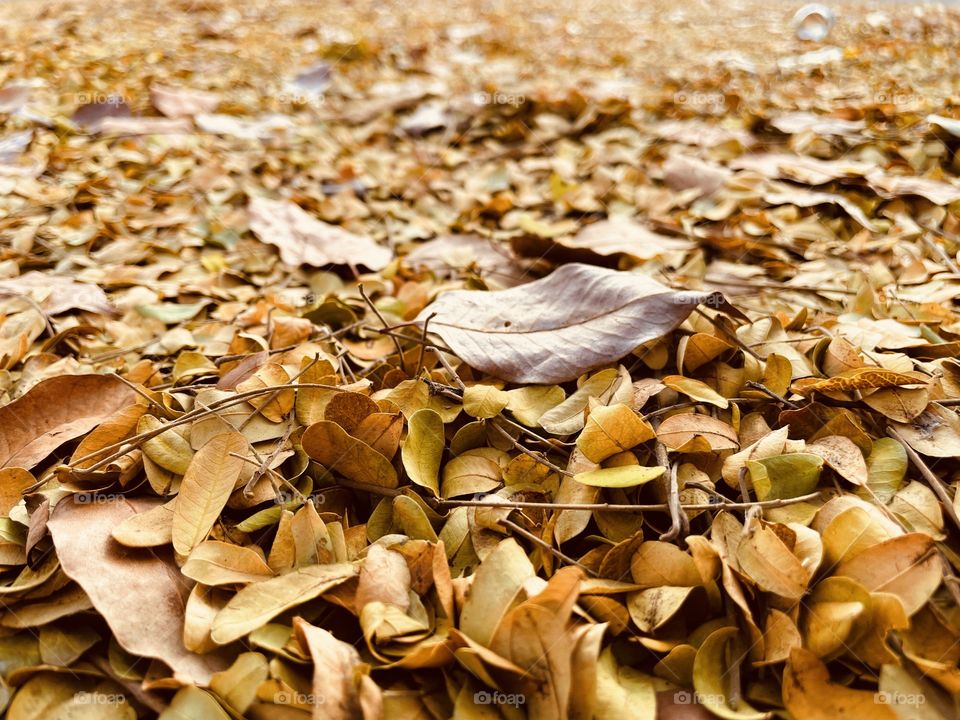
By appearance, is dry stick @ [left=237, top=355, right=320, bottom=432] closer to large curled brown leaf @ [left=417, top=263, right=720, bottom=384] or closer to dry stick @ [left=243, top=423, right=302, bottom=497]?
dry stick @ [left=243, top=423, right=302, bottom=497]

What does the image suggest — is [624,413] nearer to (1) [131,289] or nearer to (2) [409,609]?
(2) [409,609]

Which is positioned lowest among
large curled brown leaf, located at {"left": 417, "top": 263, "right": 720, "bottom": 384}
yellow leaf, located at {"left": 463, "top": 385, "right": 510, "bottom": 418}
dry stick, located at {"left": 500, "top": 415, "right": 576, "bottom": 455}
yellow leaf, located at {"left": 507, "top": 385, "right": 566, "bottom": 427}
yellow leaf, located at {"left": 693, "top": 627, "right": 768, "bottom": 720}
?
yellow leaf, located at {"left": 693, "top": 627, "right": 768, "bottom": 720}

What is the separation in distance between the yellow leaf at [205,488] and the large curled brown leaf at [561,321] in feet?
0.81

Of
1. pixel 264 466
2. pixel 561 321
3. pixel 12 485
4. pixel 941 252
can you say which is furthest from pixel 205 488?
pixel 941 252

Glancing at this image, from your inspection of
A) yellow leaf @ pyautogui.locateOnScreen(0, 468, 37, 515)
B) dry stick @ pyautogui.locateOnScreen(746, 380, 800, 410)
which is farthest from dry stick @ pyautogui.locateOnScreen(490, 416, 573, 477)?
yellow leaf @ pyautogui.locateOnScreen(0, 468, 37, 515)

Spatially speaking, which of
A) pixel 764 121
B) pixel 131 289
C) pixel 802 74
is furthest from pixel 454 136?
pixel 802 74

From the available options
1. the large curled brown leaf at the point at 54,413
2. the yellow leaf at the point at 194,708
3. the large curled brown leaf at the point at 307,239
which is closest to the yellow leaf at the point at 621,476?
the yellow leaf at the point at 194,708

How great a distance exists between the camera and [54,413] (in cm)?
78

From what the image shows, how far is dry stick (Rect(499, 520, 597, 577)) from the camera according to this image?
0.60m

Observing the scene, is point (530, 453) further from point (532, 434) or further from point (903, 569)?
point (903, 569)

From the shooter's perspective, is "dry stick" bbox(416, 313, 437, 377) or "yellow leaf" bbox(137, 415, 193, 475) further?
"dry stick" bbox(416, 313, 437, 377)

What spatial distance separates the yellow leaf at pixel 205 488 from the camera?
2.09ft

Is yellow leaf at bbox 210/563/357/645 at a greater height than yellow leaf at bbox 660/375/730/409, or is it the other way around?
yellow leaf at bbox 660/375/730/409

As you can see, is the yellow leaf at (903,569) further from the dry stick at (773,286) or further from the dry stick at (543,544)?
the dry stick at (773,286)
